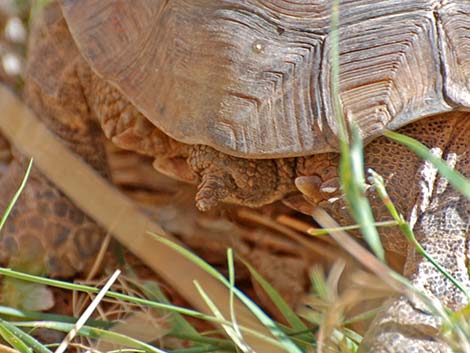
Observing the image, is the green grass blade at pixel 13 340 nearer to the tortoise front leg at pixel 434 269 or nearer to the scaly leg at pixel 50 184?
the scaly leg at pixel 50 184

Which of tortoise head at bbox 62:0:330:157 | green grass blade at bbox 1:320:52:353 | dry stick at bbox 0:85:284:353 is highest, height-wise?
tortoise head at bbox 62:0:330:157

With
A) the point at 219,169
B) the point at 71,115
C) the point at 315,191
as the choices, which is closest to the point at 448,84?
the point at 315,191

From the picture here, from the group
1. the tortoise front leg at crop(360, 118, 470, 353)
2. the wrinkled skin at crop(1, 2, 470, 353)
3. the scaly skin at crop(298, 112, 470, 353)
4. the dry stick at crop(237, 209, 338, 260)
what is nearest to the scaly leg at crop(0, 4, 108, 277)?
the wrinkled skin at crop(1, 2, 470, 353)

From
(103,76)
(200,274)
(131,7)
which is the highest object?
(131,7)

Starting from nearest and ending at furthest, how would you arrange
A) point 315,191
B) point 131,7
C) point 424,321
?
point 424,321 → point 315,191 → point 131,7

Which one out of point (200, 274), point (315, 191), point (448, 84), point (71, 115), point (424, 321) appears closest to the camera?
point (424, 321)

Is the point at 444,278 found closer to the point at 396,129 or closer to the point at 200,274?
the point at 396,129

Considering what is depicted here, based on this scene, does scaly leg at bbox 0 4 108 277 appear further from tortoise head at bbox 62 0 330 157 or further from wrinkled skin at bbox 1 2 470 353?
tortoise head at bbox 62 0 330 157

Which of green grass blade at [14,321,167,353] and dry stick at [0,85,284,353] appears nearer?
green grass blade at [14,321,167,353]
